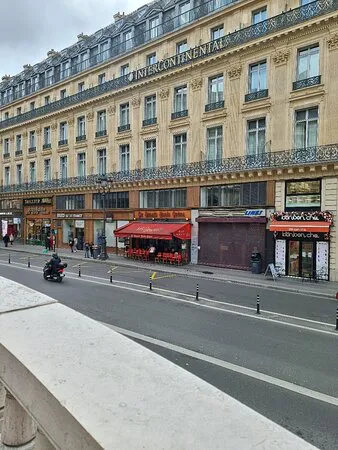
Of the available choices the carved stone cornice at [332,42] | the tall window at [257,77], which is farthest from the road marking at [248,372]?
the tall window at [257,77]

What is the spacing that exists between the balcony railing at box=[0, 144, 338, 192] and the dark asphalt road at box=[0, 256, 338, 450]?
9.35 meters

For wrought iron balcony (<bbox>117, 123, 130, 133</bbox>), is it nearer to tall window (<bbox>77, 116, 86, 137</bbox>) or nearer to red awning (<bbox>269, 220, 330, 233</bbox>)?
tall window (<bbox>77, 116, 86, 137</bbox>)

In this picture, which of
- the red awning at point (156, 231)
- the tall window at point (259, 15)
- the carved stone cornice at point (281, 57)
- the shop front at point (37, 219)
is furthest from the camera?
the shop front at point (37, 219)

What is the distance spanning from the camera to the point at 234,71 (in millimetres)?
24078

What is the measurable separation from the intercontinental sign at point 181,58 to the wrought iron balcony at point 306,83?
629cm

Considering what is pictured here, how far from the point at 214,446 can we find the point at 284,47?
24.7m

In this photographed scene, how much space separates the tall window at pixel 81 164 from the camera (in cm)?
3522

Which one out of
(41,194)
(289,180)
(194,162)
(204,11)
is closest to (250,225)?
(289,180)

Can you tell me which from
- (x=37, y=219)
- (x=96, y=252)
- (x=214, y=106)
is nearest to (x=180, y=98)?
(x=214, y=106)

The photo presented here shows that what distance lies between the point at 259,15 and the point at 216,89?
5432 millimetres

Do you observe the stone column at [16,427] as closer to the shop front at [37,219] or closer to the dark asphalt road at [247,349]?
the dark asphalt road at [247,349]

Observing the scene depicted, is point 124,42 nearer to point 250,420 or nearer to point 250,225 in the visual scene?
point 250,225

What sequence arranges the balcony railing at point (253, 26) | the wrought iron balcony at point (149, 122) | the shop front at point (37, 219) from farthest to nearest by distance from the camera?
the shop front at point (37, 219), the wrought iron balcony at point (149, 122), the balcony railing at point (253, 26)

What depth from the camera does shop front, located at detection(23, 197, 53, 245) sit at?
38906mm
